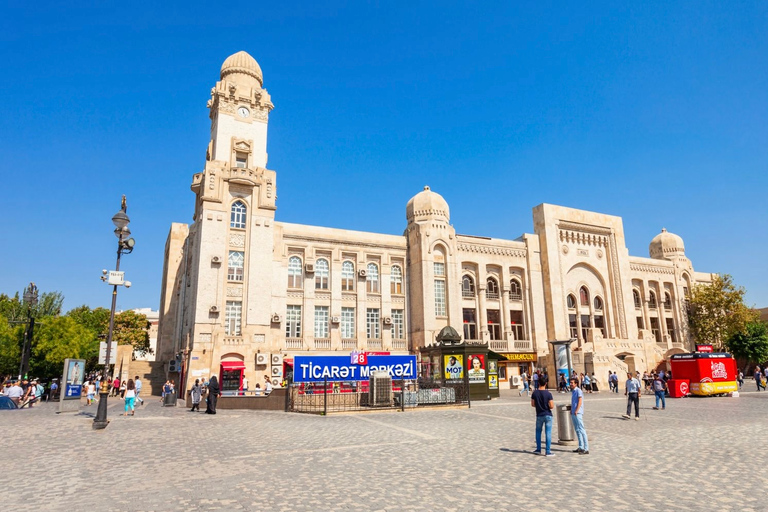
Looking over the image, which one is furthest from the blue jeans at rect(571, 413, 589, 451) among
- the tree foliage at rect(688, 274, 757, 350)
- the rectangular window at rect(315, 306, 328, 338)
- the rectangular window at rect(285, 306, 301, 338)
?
the tree foliage at rect(688, 274, 757, 350)

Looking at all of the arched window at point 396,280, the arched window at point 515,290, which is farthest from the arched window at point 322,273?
the arched window at point 515,290

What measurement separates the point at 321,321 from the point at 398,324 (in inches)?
253

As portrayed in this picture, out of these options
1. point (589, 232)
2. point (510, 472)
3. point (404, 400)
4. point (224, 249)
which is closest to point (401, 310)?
point (224, 249)

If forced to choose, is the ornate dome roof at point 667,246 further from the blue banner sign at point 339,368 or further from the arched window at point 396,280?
the blue banner sign at point 339,368

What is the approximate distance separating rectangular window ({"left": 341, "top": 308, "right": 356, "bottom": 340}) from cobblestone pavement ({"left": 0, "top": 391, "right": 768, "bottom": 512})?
20249mm

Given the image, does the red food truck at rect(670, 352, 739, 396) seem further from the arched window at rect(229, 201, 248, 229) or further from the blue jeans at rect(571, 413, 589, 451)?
the arched window at rect(229, 201, 248, 229)

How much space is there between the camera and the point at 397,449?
11.3 metres

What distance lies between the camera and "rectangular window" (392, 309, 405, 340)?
126 ft

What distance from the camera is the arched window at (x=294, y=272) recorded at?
35844mm

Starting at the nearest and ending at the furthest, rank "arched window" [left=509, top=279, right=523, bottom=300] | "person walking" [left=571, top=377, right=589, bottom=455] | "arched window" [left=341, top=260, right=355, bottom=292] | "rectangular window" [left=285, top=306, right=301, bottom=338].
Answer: "person walking" [left=571, top=377, right=589, bottom=455] → "rectangular window" [left=285, top=306, right=301, bottom=338] → "arched window" [left=341, top=260, right=355, bottom=292] → "arched window" [left=509, top=279, right=523, bottom=300]

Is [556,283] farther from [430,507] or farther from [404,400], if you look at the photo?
[430,507]

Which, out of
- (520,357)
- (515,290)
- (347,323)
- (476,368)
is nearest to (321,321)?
(347,323)

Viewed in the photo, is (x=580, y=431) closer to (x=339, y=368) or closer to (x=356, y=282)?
(x=339, y=368)

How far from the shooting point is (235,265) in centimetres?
3322
